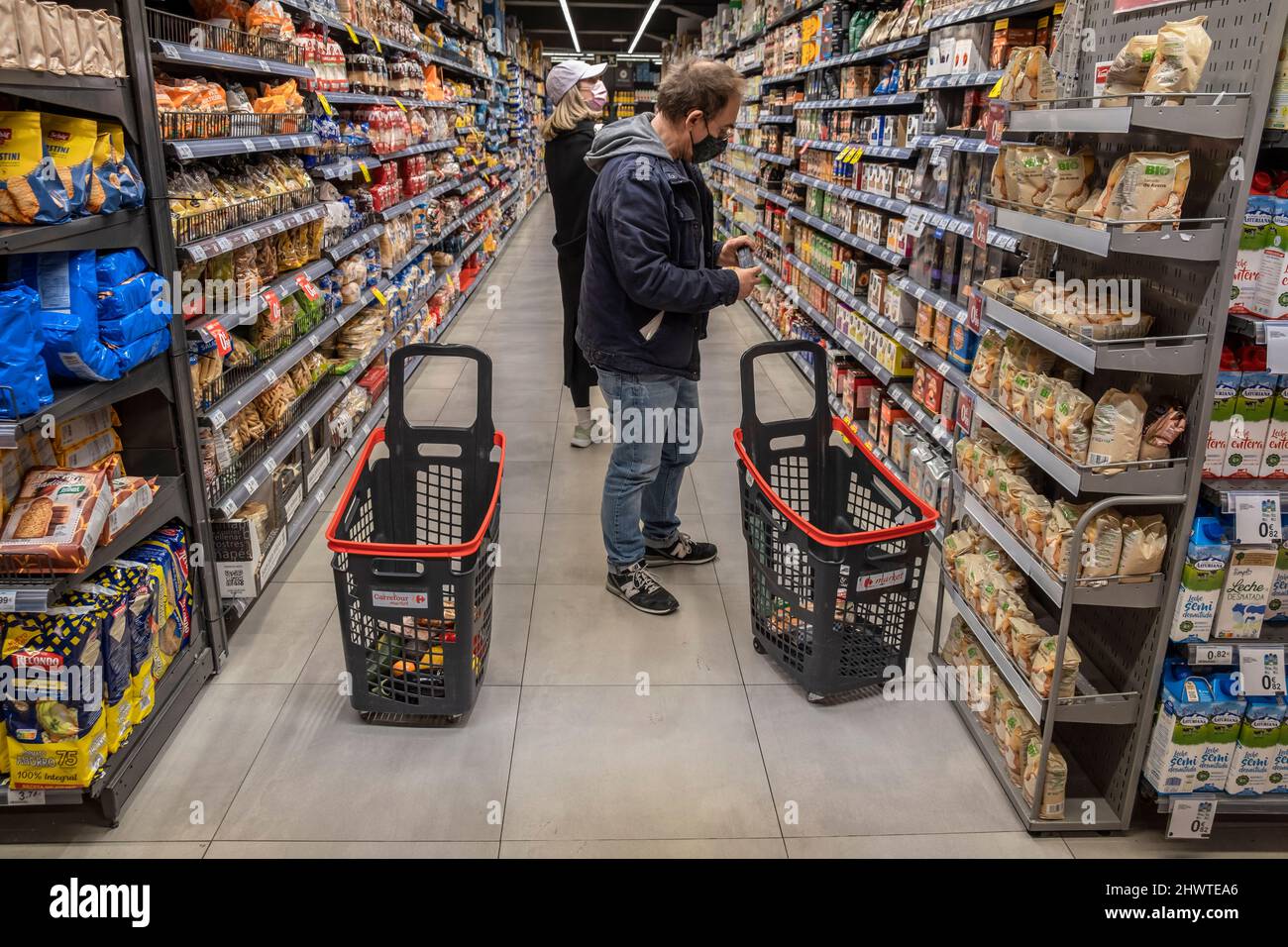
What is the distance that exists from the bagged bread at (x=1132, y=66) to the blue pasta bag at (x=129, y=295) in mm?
Answer: 2324

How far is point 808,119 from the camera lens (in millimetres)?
6668

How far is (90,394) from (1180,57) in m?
2.54

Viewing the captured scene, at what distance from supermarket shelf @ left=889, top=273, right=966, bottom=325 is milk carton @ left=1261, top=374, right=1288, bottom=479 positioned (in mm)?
1637

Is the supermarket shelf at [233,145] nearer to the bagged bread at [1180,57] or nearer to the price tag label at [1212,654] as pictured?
the bagged bread at [1180,57]

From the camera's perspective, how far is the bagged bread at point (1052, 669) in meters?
2.22

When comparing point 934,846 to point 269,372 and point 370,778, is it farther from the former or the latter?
point 269,372

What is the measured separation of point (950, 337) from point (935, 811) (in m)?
2.21

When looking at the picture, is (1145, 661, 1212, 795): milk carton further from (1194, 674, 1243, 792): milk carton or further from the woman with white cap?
the woman with white cap

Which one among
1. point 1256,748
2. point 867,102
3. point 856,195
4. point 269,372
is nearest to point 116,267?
point 269,372

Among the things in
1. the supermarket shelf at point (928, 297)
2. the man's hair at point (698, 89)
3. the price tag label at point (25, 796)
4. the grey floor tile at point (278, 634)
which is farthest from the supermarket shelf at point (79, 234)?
the supermarket shelf at point (928, 297)

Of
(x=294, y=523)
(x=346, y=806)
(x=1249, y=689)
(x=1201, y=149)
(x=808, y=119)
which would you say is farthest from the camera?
(x=808, y=119)

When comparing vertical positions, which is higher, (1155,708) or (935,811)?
(1155,708)
